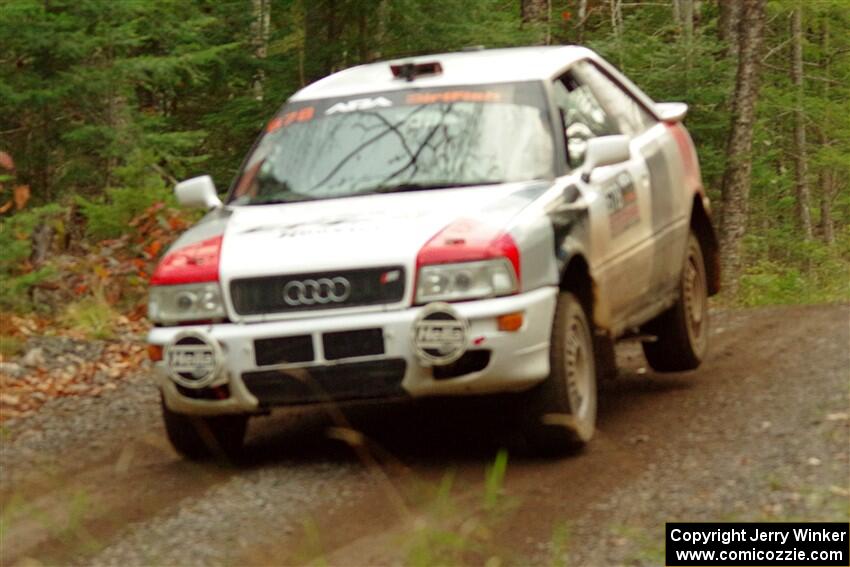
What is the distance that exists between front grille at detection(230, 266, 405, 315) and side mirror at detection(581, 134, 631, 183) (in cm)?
143

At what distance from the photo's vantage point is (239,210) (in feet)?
26.3

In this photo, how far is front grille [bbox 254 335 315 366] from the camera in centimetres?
696

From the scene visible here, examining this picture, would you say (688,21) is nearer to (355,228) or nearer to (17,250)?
(17,250)

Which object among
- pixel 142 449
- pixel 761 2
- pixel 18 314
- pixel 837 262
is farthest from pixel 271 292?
pixel 837 262

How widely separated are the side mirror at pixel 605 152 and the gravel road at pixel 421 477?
1.31 meters

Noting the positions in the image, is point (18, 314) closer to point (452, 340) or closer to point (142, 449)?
point (142, 449)

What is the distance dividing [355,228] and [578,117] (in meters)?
1.83

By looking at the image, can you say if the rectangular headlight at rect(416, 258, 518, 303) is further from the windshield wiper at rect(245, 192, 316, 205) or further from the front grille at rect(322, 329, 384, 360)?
the windshield wiper at rect(245, 192, 316, 205)

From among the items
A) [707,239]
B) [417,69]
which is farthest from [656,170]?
[417,69]

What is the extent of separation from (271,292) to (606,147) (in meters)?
1.86

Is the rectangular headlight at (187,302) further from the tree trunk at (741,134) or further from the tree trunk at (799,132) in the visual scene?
the tree trunk at (799,132)

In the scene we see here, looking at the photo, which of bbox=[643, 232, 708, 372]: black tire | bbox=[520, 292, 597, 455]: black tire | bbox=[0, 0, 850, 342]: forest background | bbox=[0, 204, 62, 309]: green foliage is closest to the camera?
bbox=[520, 292, 597, 455]: black tire

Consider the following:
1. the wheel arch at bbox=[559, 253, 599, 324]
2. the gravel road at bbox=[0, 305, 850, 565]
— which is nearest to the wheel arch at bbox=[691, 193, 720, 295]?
the gravel road at bbox=[0, 305, 850, 565]

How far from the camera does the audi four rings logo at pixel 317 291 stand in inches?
275
